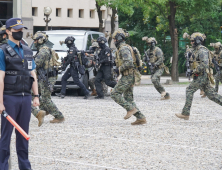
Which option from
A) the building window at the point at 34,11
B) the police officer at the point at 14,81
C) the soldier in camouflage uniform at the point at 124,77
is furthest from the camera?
the building window at the point at 34,11

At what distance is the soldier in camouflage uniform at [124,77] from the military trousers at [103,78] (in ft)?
16.4

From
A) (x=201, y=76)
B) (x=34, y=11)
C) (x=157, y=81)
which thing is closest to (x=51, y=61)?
(x=201, y=76)

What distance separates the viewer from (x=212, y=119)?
10.7m

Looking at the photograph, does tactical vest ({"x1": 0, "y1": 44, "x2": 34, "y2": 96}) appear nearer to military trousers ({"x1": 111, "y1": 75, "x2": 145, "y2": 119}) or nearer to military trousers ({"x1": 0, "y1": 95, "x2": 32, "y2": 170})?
military trousers ({"x1": 0, "y1": 95, "x2": 32, "y2": 170})

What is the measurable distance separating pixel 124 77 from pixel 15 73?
450 cm

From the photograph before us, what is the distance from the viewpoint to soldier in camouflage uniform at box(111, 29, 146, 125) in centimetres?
943

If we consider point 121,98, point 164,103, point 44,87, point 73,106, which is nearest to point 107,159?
point 121,98

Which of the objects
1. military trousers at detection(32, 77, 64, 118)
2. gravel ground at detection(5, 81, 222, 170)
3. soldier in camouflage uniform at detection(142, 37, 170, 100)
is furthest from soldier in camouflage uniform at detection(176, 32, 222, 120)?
soldier in camouflage uniform at detection(142, 37, 170, 100)

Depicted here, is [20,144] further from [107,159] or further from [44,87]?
[44,87]

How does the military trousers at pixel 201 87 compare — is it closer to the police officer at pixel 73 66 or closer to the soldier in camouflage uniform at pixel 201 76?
the soldier in camouflage uniform at pixel 201 76

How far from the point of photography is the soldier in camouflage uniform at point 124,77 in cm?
943

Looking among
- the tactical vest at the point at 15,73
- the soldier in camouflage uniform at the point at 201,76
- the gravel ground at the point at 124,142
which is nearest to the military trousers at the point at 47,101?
the gravel ground at the point at 124,142

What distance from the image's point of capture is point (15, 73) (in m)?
5.28

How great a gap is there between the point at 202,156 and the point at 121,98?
9.98ft
